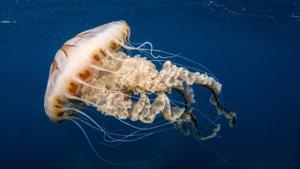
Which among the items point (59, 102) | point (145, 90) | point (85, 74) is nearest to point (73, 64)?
point (85, 74)

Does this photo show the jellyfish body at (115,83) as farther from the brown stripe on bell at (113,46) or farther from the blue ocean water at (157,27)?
the blue ocean water at (157,27)

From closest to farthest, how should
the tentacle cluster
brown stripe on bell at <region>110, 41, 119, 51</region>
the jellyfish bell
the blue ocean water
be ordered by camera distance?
the tentacle cluster
the jellyfish bell
brown stripe on bell at <region>110, 41, 119, 51</region>
the blue ocean water

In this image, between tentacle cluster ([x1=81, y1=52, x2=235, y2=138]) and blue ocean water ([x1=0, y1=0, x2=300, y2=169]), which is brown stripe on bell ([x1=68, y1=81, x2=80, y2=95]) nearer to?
tentacle cluster ([x1=81, y1=52, x2=235, y2=138])

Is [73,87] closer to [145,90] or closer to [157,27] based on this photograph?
[145,90]

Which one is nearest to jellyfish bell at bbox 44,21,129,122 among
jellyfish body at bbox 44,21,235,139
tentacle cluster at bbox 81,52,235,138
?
jellyfish body at bbox 44,21,235,139

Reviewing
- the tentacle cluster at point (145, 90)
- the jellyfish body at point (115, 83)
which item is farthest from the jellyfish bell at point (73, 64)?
the tentacle cluster at point (145, 90)

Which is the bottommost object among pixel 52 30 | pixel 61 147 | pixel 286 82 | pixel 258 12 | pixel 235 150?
pixel 286 82

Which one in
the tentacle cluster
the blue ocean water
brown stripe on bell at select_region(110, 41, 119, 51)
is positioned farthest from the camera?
the blue ocean water

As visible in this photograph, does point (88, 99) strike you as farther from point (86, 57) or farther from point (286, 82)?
point (286, 82)

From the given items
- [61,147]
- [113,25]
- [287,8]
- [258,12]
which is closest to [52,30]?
[61,147]

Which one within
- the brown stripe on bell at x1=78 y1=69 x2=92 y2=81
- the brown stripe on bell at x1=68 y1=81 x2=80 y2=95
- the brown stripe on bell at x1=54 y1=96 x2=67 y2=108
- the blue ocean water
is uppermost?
the brown stripe on bell at x1=78 y1=69 x2=92 y2=81
